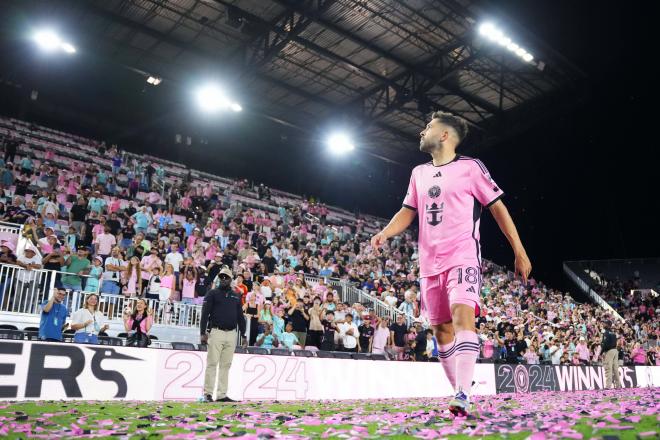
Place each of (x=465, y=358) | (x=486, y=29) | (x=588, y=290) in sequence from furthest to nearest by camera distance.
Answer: (x=588, y=290) < (x=486, y=29) < (x=465, y=358)

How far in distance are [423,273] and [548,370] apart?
1316 cm

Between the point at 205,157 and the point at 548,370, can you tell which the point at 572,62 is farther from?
the point at 205,157

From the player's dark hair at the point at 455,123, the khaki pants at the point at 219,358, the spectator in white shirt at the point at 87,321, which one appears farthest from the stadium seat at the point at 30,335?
the player's dark hair at the point at 455,123

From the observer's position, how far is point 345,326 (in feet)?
44.8

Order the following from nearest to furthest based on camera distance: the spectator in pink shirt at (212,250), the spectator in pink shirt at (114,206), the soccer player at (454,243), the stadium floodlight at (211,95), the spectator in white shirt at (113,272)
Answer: the soccer player at (454,243)
the spectator in white shirt at (113,272)
the spectator in pink shirt at (212,250)
the spectator in pink shirt at (114,206)
the stadium floodlight at (211,95)

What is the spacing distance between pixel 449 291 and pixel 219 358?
193 inches

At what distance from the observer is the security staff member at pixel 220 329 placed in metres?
7.80

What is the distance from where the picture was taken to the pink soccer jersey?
13.5 feet

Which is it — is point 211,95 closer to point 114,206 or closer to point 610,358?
point 114,206

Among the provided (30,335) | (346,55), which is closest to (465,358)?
(30,335)

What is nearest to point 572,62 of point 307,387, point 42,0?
point 307,387

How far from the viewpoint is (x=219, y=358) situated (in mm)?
7895

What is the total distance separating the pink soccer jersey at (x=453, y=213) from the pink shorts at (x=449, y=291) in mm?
55

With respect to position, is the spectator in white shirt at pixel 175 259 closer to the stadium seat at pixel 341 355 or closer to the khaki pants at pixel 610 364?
the stadium seat at pixel 341 355
